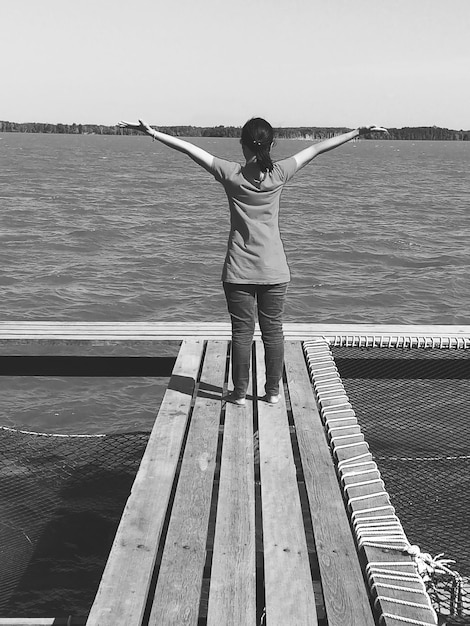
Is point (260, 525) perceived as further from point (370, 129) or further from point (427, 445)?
point (427, 445)

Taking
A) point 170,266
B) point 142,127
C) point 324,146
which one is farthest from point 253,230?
point 170,266

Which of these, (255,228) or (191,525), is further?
(255,228)

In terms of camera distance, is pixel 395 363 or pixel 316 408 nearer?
pixel 316 408

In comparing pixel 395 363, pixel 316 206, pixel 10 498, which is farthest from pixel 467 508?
pixel 316 206

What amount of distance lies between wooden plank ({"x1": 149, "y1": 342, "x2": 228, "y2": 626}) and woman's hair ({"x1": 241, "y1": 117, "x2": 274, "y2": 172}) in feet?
4.69

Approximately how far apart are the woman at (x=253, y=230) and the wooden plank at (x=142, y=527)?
49cm

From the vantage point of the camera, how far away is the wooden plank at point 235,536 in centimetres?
274

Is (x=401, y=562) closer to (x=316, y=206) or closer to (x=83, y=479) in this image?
(x=83, y=479)

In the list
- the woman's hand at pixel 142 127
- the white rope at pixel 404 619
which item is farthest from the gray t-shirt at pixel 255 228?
the white rope at pixel 404 619

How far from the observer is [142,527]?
3209 millimetres

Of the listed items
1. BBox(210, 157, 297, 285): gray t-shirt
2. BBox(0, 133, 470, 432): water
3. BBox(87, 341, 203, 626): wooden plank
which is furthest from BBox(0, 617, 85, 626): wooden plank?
BBox(0, 133, 470, 432): water

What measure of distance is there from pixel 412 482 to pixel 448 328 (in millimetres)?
1684

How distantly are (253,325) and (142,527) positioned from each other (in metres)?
1.55

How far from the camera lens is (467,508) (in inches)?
262
